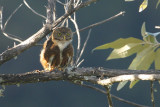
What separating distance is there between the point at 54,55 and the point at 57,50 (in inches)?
1.6

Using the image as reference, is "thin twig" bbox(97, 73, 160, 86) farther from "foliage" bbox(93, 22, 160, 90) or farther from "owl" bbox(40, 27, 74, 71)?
"owl" bbox(40, 27, 74, 71)

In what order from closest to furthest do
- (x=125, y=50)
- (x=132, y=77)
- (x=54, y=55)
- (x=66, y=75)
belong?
1. (x=132, y=77)
2. (x=125, y=50)
3. (x=66, y=75)
4. (x=54, y=55)

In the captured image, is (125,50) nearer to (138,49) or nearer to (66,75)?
(138,49)

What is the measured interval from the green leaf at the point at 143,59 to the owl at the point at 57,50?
0.95 meters

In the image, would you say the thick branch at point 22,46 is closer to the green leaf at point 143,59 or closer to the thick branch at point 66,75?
the thick branch at point 66,75

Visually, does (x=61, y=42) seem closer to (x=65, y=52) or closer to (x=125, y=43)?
(x=65, y=52)

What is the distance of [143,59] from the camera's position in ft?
5.77

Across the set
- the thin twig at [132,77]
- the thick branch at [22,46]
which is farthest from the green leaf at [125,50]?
the thick branch at [22,46]

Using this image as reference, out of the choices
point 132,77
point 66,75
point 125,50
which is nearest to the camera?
point 132,77

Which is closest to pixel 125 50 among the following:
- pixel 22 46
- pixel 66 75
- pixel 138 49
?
pixel 138 49

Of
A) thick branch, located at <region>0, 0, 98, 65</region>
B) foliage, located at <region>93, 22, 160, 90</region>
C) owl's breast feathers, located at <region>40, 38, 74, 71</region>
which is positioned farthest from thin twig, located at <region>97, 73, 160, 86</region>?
owl's breast feathers, located at <region>40, 38, 74, 71</region>

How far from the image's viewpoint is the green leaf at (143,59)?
1.74m

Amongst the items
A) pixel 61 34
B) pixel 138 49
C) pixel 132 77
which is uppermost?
pixel 61 34

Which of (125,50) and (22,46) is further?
(22,46)
